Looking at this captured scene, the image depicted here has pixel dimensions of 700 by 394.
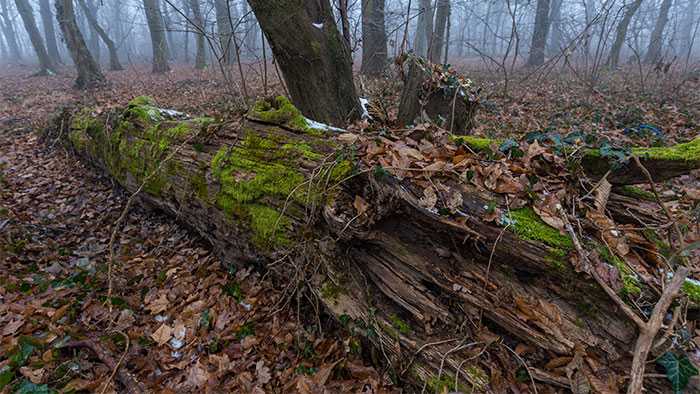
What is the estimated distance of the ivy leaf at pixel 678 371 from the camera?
1.79 meters

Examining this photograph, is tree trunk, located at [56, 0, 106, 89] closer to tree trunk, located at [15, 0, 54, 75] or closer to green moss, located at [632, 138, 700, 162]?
tree trunk, located at [15, 0, 54, 75]

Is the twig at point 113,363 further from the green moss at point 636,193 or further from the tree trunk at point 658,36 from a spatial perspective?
the tree trunk at point 658,36

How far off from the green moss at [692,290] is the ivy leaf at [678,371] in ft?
1.19

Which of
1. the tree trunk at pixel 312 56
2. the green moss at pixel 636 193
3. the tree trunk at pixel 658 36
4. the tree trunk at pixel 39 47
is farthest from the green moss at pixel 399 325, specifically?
the tree trunk at pixel 39 47

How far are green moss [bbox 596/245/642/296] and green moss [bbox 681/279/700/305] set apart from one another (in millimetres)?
274

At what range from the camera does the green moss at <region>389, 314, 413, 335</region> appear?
8.25 feet

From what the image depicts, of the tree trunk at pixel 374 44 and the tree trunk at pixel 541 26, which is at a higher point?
the tree trunk at pixel 541 26

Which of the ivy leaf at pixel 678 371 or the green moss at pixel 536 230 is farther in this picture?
the green moss at pixel 536 230

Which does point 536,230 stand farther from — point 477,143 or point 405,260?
point 477,143

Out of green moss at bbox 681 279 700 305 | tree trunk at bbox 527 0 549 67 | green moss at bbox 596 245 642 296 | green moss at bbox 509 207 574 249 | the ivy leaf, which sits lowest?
the ivy leaf

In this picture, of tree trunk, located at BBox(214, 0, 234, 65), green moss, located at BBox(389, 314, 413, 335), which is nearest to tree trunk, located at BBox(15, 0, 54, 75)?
tree trunk, located at BBox(214, 0, 234, 65)

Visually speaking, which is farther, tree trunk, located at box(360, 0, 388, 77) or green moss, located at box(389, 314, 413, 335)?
tree trunk, located at box(360, 0, 388, 77)

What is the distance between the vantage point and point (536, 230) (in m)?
2.21

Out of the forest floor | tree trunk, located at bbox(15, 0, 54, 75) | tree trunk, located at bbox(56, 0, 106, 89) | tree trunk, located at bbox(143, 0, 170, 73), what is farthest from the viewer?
tree trunk, located at bbox(15, 0, 54, 75)
